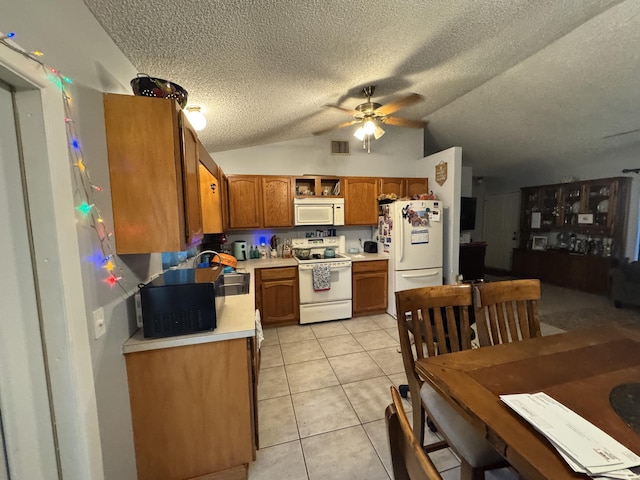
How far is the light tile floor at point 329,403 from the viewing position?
1.55 m

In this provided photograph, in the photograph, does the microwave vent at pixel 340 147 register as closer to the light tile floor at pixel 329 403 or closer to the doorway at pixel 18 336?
the light tile floor at pixel 329 403

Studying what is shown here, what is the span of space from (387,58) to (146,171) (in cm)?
177

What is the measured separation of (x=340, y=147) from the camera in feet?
13.3

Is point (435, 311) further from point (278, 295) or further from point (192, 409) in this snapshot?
point (278, 295)

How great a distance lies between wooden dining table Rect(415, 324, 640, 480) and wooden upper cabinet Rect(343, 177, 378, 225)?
2.80m

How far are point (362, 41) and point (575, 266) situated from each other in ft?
19.5

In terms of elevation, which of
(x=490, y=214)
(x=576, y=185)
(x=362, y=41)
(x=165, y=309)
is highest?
(x=362, y=41)

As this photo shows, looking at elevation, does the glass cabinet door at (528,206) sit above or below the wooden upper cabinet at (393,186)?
below

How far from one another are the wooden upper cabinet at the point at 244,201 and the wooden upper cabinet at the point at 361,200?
1283mm

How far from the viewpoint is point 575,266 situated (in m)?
4.99

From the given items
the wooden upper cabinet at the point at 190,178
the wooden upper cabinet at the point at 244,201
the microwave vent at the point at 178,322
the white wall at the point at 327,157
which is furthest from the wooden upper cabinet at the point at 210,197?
the white wall at the point at 327,157

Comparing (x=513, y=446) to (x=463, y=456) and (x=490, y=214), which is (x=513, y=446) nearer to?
(x=463, y=456)

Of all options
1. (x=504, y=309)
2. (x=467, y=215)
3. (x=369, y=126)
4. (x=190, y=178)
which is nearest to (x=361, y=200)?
(x=369, y=126)

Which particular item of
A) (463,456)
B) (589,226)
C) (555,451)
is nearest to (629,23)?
(555,451)
